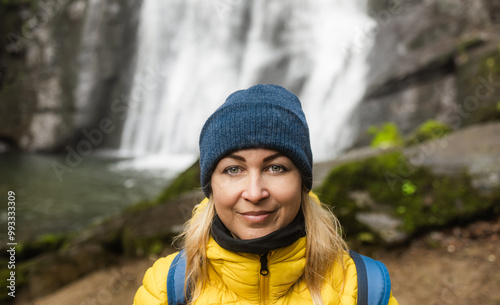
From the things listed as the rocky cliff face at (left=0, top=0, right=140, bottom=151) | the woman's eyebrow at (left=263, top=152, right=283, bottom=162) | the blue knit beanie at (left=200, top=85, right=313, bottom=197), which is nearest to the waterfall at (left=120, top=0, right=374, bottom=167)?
the rocky cliff face at (left=0, top=0, right=140, bottom=151)

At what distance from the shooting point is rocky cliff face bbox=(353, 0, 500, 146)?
9656mm

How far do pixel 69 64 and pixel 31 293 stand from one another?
20.9 m

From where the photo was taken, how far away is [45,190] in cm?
1330

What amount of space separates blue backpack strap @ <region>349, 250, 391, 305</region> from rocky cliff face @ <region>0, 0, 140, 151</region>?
23.2m

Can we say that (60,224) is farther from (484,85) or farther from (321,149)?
(484,85)

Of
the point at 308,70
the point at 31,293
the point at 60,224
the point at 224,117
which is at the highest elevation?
the point at 308,70

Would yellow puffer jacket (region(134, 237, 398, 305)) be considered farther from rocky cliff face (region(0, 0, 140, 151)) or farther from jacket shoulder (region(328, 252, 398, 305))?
rocky cliff face (region(0, 0, 140, 151))

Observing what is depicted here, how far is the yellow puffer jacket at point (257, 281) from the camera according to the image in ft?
5.54

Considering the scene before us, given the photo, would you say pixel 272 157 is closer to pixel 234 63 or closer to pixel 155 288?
pixel 155 288

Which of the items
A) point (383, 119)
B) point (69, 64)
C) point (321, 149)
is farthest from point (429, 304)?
point (69, 64)

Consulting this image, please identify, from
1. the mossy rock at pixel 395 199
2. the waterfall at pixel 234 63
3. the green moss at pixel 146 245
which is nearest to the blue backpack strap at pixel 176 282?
the mossy rock at pixel 395 199

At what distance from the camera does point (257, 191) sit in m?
1.57

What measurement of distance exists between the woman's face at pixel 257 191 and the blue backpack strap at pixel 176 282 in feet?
1.19

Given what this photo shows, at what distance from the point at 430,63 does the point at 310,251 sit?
38.2 ft
